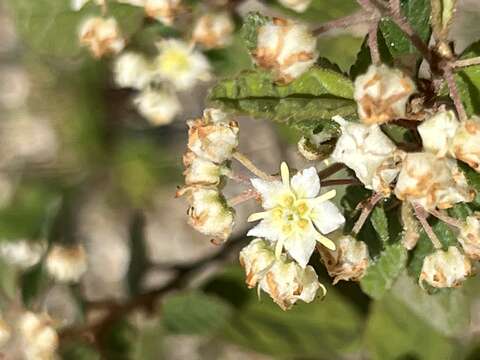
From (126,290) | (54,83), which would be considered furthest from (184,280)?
(54,83)

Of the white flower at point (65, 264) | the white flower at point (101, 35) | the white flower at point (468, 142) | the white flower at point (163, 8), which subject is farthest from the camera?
the white flower at point (65, 264)

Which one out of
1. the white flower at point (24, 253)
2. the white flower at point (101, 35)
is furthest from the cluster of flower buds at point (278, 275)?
the white flower at point (24, 253)

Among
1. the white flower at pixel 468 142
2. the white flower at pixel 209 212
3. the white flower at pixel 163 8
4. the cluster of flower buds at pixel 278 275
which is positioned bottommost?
the cluster of flower buds at pixel 278 275

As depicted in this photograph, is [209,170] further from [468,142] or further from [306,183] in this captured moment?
[468,142]

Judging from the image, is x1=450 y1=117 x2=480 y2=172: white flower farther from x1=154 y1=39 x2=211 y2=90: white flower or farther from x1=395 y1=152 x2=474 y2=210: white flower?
x1=154 y1=39 x2=211 y2=90: white flower

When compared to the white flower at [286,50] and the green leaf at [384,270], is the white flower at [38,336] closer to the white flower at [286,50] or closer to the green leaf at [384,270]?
the green leaf at [384,270]

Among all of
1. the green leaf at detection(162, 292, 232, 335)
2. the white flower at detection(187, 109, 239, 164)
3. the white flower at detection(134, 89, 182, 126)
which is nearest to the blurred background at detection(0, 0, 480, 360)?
the green leaf at detection(162, 292, 232, 335)
